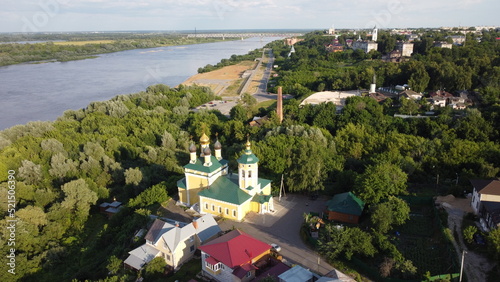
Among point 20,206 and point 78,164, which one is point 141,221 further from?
point 78,164

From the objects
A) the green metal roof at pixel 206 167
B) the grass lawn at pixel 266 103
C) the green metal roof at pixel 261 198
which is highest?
the green metal roof at pixel 206 167

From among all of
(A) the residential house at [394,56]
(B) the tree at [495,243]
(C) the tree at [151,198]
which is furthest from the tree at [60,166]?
(A) the residential house at [394,56]

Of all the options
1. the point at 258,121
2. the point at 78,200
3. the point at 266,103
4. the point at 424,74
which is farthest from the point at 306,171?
the point at 424,74

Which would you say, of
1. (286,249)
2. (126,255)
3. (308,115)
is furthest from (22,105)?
(286,249)

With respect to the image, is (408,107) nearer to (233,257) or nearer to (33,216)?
(233,257)

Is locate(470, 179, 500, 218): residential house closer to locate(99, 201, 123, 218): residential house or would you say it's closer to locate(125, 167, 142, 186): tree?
locate(125, 167, 142, 186): tree

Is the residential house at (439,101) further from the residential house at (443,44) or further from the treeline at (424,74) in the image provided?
the residential house at (443,44)

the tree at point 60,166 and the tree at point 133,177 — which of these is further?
the tree at point 60,166

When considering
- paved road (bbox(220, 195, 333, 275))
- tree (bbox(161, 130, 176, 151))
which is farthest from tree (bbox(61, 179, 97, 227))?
tree (bbox(161, 130, 176, 151))
